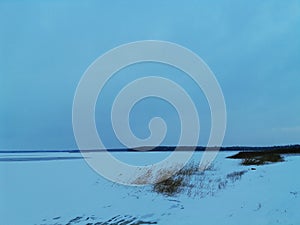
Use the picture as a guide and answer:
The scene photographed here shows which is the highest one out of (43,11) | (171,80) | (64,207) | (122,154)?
(43,11)

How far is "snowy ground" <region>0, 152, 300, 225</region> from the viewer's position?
2557 millimetres

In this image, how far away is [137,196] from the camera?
2742 mm

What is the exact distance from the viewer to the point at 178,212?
8.56 ft

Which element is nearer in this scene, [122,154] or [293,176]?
[122,154]

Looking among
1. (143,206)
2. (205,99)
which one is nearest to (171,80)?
(205,99)

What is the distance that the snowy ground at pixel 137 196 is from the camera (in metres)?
2.56

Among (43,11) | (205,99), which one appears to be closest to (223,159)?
(205,99)

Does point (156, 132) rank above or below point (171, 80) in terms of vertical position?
below

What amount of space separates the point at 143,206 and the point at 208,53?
143 centimetres

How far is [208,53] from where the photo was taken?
2.66 meters

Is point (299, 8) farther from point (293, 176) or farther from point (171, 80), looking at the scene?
point (293, 176)

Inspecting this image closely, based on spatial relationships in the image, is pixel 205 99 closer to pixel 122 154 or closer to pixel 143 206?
pixel 122 154

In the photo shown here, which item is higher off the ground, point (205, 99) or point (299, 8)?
point (299, 8)

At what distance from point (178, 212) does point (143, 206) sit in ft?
0.99
